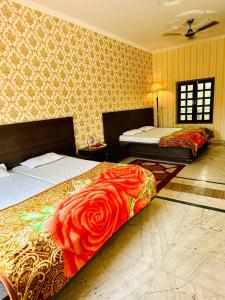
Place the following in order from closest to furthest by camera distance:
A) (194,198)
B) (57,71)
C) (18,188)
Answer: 1. (18,188)
2. (194,198)
3. (57,71)

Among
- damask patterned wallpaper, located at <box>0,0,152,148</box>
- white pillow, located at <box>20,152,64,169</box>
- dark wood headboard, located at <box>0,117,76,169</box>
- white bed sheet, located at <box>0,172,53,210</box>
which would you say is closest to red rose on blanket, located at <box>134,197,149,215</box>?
white bed sheet, located at <box>0,172,53,210</box>

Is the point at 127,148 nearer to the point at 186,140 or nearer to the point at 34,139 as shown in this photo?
the point at 186,140

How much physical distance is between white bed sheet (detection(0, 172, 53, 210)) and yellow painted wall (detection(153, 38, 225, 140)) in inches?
198

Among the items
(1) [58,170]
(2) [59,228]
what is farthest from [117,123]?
(2) [59,228]

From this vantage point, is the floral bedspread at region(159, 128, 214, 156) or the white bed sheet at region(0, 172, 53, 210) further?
the floral bedspread at region(159, 128, 214, 156)

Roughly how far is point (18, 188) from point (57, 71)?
212 centimetres

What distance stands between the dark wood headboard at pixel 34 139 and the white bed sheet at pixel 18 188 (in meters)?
0.48

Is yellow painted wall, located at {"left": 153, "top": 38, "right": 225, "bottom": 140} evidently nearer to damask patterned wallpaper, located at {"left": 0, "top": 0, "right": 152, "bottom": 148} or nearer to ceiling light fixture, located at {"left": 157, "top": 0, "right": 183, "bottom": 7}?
damask patterned wallpaper, located at {"left": 0, "top": 0, "right": 152, "bottom": 148}

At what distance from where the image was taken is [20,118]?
2.82 m

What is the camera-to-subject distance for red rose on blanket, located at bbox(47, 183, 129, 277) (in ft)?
4.23

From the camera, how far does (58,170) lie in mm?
2449

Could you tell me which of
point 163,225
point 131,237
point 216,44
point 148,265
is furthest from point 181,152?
point 216,44

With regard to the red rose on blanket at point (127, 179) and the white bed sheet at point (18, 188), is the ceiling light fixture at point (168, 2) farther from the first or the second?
the white bed sheet at point (18, 188)

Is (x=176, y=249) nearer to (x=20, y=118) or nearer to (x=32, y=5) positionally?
(x=20, y=118)
